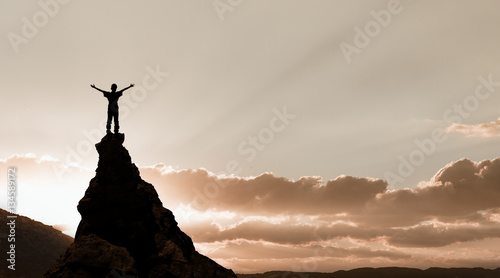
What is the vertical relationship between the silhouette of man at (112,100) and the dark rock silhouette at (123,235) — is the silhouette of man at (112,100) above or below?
above

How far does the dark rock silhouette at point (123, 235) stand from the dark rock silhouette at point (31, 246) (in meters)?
103

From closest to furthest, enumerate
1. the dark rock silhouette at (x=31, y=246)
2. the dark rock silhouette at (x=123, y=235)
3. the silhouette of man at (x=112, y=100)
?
the dark rock silhouette at (x=123, y=235), the silhouette of man at (x=112, y=100), the dark rock silhouette at (x=31, y=246)

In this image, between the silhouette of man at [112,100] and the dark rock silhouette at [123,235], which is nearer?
the dark rock silhouette at [123,235]

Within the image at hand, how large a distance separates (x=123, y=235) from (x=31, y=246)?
121502mm

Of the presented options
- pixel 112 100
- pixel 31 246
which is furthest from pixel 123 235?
pixel 31 246

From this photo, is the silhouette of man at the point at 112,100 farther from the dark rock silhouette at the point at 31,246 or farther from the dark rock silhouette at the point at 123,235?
the dark rock silhouette at the point at 31,246

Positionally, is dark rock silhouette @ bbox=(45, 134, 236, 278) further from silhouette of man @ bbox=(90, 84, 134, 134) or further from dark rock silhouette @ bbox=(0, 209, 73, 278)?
dark rock silhouette @ bbox=(0, 209, 73, 278)

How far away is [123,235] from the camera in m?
31.8

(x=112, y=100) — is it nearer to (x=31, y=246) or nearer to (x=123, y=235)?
(x=123, y=235)

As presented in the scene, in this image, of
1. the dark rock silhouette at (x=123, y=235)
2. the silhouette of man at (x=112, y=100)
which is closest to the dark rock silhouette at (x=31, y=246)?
the dark rock silhouette at (x=123, y=235)

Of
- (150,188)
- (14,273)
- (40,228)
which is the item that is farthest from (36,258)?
(150,188)

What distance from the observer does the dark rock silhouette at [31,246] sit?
400ft

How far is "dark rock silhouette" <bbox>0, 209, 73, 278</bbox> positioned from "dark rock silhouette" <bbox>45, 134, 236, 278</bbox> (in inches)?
4048

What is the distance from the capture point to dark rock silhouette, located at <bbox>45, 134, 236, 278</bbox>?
29.1m
